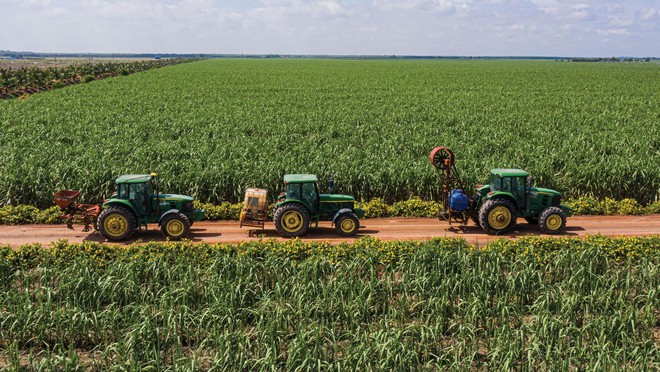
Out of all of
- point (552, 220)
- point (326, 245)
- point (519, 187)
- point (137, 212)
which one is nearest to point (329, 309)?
point (326, 245)

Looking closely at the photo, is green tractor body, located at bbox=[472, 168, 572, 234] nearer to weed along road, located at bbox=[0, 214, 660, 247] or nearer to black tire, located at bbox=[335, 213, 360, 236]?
weed along road, located at bbox=[0, 214, 660, 247]

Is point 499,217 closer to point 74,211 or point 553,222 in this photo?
point 553,222

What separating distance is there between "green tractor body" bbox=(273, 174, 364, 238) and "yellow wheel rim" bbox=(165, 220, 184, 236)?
3.01m

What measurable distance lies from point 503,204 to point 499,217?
45 cm

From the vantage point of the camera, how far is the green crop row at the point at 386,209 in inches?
676

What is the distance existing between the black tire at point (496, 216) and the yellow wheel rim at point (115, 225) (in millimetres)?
11526

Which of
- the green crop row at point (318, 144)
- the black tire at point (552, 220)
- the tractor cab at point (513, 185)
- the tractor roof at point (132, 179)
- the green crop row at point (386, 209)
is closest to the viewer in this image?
the tractor roof at point (132, 179)

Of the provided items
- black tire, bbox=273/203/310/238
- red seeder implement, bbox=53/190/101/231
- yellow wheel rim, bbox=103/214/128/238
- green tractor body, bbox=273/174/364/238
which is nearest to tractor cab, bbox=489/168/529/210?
green tractor body, bbox=273/174/364/238

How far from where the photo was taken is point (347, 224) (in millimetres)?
15773

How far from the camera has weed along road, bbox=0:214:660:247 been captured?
15711 millimetres

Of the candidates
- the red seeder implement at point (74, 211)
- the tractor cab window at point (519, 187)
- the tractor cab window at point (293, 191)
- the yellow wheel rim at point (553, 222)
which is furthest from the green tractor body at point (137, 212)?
the yellow wheel rim at point (553, 222)

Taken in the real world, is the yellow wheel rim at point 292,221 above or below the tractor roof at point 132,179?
below

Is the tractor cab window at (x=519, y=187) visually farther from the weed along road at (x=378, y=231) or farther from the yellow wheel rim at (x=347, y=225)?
the yellow wheel rim at (x=347, y=225)

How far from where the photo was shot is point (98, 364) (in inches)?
347
